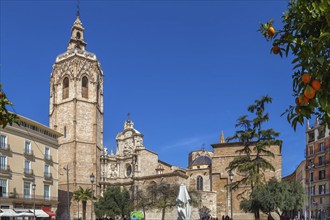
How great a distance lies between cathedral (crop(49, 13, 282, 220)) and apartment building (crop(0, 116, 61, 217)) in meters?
12.3

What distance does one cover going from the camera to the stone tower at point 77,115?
212 feet

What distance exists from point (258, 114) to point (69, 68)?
41.5m

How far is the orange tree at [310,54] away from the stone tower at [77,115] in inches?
2421

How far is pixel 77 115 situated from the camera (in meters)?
66.4

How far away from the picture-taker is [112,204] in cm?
5638

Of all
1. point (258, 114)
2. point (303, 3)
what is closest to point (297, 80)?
point (303, 3)

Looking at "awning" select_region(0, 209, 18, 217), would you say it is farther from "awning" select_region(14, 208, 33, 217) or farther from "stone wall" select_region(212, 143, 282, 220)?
"stone wall" select_region(212, 143, 282, 220)

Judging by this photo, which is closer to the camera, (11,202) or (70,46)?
(11,202)

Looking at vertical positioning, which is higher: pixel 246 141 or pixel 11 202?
pixel 246 141

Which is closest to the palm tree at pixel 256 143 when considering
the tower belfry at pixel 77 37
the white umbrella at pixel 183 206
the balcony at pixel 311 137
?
the white umbrella at pixel 183 206

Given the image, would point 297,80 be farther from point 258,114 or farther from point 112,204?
point 112,204

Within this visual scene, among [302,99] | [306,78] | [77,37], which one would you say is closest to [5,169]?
[77,37]

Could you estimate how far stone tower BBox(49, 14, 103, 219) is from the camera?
212ft

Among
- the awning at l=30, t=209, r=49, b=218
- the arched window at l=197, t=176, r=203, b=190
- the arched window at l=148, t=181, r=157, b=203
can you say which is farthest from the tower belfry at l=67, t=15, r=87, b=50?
the awning at l=30, t=209, r=49, b=218
